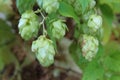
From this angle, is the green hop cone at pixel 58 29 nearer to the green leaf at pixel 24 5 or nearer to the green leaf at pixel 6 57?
the green leaf at pixel 24 5

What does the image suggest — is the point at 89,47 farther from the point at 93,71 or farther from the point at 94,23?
the point at 93,71

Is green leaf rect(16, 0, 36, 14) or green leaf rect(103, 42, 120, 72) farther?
green leaf rect(103, 42, 120, 72)

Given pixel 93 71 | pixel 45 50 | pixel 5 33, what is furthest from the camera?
pixel 5 33

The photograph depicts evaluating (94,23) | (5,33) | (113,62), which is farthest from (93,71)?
(5,33)

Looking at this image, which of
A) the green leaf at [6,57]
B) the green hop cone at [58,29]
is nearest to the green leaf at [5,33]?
the green leaf at [6,57]

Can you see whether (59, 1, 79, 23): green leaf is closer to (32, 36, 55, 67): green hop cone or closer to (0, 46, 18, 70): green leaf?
(32, 36, 55, 67): green hop cone

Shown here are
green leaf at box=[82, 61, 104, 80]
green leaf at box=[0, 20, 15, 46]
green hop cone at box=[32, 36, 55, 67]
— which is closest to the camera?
green hop cone at box=[32, 36, 55, 67]

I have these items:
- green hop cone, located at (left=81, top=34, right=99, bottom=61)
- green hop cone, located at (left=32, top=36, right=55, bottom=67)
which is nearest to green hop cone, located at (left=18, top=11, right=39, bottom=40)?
green hop cone, located at (left=32, top=36, right=55, bottom=67)
